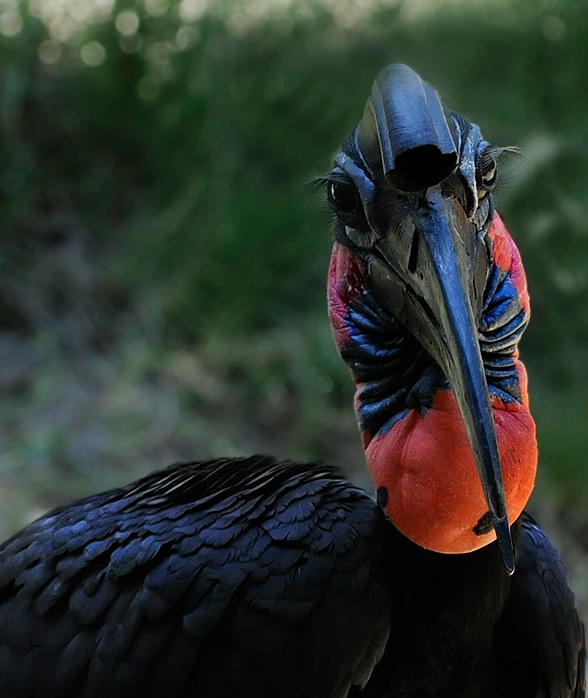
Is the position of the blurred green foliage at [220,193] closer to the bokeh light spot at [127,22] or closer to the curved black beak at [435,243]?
the bokeh light spot at [127,22]

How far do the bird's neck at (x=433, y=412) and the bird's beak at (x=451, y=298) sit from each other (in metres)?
0.06

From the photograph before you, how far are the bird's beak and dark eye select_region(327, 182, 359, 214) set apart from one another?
3.7 inches

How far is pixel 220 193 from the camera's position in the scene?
14.6ft

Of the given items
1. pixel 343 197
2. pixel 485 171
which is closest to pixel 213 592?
pixel 343 197

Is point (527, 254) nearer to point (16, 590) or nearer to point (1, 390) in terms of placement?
point (1, 390)

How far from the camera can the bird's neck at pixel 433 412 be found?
1.59 meters

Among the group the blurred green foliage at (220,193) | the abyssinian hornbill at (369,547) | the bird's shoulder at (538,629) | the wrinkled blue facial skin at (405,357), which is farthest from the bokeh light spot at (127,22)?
the bird's shoulder at (538,629)

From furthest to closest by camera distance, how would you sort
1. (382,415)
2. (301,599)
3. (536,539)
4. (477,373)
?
1. (536,539)
2. (382,415)
3. (301,599)
4. (477,373)

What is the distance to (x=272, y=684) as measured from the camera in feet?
5.31

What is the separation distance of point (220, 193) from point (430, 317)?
10.0ft

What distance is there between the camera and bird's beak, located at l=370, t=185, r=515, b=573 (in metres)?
1.38

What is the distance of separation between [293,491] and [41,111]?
3.57m

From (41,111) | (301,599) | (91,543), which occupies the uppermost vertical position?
(41,111)

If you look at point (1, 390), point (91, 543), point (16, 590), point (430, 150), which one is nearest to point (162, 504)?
→ point (91, 543)
